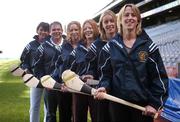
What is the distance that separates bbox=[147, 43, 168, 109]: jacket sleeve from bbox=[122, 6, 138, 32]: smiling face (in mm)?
248

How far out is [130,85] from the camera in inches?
157

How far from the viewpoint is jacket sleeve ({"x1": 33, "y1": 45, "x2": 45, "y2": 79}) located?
7.07 metres

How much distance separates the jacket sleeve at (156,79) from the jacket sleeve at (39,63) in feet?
10.8

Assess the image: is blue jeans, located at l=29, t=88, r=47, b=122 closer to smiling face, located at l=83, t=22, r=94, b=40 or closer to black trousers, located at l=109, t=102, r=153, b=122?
smiling face, located at l=83, t=22, r=94, b=40

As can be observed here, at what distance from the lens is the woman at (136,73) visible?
157 inches

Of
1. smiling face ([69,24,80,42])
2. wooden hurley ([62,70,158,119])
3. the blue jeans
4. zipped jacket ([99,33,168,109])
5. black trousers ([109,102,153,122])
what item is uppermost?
smiling face ([69,24,80,42])

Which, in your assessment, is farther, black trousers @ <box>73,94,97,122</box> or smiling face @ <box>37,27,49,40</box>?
smiling face @ <box>37,27,49,40</box>

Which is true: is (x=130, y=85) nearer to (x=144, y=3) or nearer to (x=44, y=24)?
(x=44, y=24)

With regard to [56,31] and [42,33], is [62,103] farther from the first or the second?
[42,33]

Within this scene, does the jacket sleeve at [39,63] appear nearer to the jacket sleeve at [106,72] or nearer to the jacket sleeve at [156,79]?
the jacket sleeve at [106,72]

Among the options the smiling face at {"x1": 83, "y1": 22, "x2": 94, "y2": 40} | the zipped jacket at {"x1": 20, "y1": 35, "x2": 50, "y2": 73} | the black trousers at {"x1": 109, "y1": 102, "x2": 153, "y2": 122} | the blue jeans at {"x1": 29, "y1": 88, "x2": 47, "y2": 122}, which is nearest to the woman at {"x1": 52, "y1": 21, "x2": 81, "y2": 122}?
the smiling face at {"x1": 83, "y1": 22, "x2": 94, "y2": 40}

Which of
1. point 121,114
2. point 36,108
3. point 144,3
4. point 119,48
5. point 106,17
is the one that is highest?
point 144,3

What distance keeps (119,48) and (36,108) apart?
359 cm

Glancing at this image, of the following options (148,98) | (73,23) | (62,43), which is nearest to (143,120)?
(148,98)
